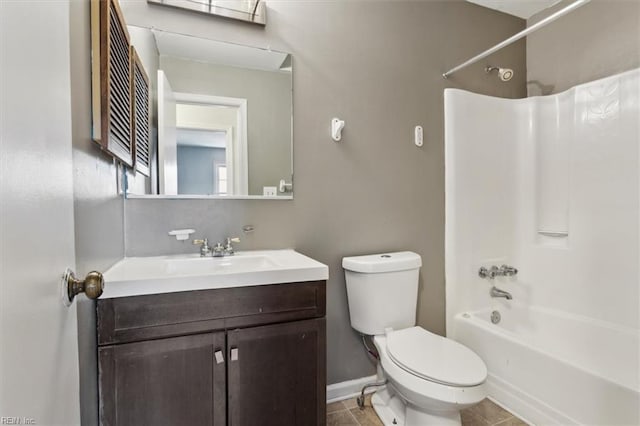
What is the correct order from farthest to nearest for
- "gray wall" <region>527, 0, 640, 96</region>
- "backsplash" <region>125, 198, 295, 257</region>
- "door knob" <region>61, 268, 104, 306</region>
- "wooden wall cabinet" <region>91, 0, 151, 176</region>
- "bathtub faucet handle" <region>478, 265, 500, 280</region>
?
"bathtub faucet handle" <region>478, 265, 500, 280</region>
"gray wall" <region>527, 0, 640, 96</region>
"backsplash" <region>125, 198, 295, 257</region>
"wooden wall cabinet" <region>91, 0, 151, 176</region>
"door knob" <region>61, 268, 104, 306</region>

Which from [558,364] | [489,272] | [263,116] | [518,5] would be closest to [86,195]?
[263,116]

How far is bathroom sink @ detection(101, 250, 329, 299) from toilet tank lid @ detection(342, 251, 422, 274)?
1.06 ft

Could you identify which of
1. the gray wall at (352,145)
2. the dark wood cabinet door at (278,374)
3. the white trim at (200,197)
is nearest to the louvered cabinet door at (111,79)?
the white trim at (200,197)

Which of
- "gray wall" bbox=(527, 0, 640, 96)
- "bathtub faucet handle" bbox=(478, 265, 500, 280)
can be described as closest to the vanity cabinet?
"bathtub faucet handle" bbox=(478, 265, 500, 280)

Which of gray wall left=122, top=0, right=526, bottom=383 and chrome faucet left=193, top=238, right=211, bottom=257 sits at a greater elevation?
gray wall left=122, top=0, right=526, bottom=383

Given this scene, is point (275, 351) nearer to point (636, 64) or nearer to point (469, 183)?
point (469, 183)

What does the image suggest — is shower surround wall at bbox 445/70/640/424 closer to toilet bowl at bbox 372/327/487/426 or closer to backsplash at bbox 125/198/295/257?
toilet bowl at bbox 372/327/487/426

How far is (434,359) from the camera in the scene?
1.42 metres

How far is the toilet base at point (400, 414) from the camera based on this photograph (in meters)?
1.40

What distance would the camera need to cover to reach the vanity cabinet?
3.49 ft

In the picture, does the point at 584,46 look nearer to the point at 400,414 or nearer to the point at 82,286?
the point at 400,414

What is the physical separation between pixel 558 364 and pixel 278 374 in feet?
4.43

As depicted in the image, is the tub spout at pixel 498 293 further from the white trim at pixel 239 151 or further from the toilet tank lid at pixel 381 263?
the white trim at pixel 239 151

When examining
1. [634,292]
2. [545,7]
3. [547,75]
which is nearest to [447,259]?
[634,292]
